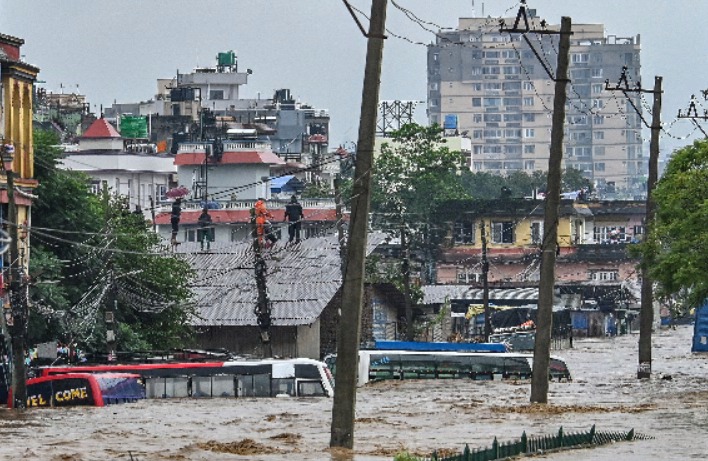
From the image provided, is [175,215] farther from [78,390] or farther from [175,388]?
[78,390]

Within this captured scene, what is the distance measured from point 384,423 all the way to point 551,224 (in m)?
5.96

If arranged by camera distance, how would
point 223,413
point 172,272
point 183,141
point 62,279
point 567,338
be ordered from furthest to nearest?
point 183,141 → point 567,338 → point 172,272 → point 62,279 → point 223,413

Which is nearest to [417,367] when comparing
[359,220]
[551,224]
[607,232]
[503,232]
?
[551,224]

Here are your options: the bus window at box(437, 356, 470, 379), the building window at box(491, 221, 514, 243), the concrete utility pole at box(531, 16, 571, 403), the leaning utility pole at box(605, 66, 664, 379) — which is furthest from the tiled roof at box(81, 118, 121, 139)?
the concrete utility pole at box(531, 16, 571, 403)

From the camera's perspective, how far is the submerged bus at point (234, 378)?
53719 millimetres

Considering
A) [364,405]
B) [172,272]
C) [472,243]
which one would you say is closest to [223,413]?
[364,405]

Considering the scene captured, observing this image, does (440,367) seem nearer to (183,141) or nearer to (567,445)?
(567,445)

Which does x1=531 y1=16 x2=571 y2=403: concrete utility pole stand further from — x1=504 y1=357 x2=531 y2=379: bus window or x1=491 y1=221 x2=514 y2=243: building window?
x1=491 y1=221 x2=514 y2=243: building window

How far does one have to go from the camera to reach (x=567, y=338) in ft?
361

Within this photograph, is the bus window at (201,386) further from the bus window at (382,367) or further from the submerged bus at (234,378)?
the bus window at (382,367)

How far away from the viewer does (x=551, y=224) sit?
→ 44.3 metres

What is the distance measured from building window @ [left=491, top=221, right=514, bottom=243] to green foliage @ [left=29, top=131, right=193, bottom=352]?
6554cm

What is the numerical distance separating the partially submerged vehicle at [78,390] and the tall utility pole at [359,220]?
20489 millimetres

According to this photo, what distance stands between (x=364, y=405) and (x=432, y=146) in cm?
9639
